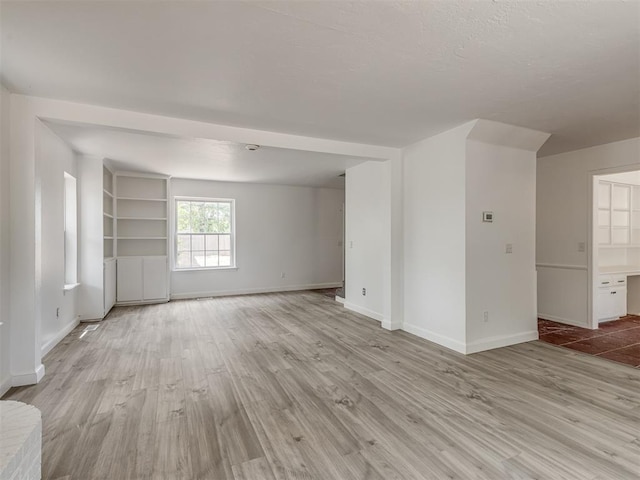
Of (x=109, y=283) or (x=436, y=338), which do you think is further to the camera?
(x=109, y=283)

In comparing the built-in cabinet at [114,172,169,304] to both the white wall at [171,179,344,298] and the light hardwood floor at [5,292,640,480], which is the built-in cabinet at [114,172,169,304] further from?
the light hardwood floor at [5,292,640,480]

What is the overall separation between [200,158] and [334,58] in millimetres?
3368

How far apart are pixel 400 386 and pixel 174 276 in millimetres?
5408

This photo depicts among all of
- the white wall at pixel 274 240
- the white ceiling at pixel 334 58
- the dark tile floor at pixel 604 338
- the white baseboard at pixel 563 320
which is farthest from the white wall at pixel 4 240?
the white baseboard at pixel 563 320

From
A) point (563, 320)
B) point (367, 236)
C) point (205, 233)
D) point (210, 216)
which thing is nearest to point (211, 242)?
point (205, 233)

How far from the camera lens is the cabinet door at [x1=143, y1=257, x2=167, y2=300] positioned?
6.09 metres

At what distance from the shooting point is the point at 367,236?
207 inches

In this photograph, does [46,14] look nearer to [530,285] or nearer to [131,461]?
[131,461]

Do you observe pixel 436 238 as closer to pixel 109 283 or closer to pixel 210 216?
pixel 210 216

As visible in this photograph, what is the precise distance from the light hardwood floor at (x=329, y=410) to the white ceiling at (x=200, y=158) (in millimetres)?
2399

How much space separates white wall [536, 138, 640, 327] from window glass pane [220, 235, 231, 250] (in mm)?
5940

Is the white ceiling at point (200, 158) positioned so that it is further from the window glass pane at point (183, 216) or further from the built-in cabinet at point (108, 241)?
the window glass pane at point (183, 216)

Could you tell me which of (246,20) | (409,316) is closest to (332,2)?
(246,20)

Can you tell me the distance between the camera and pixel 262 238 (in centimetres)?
739
